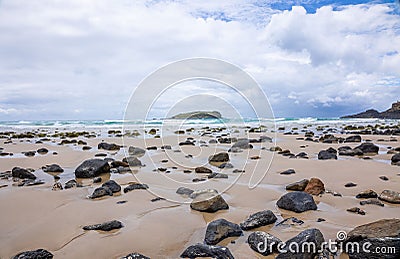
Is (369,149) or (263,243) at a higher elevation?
(369,149)

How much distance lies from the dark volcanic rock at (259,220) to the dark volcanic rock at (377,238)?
3.25ft

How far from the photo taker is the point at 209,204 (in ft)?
14.8

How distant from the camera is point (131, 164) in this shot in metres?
8.66

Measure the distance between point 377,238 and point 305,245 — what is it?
0.66m

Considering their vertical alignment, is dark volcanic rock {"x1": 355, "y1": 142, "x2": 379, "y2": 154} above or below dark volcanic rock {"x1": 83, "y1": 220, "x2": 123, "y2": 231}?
above

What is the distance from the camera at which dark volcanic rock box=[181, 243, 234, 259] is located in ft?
9.60

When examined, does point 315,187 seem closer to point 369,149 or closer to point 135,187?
point 135,187

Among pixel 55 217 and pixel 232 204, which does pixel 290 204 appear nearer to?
pixel 232 204

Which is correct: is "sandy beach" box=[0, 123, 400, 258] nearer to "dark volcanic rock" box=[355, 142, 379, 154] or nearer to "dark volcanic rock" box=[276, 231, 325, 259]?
"dark volcanic rock" box=[276, 231, 325, 259]

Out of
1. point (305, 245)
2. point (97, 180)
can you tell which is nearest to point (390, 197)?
point (305, 245)

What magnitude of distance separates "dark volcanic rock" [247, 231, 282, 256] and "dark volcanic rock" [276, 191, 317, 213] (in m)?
1.34

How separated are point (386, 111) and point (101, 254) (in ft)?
231

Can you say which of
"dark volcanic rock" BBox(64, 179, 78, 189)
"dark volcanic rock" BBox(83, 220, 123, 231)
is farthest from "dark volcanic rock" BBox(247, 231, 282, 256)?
"dark volcanic rock" BBox(64, 179, 78, 189)

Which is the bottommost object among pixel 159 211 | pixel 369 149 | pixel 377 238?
pixel 159 211
